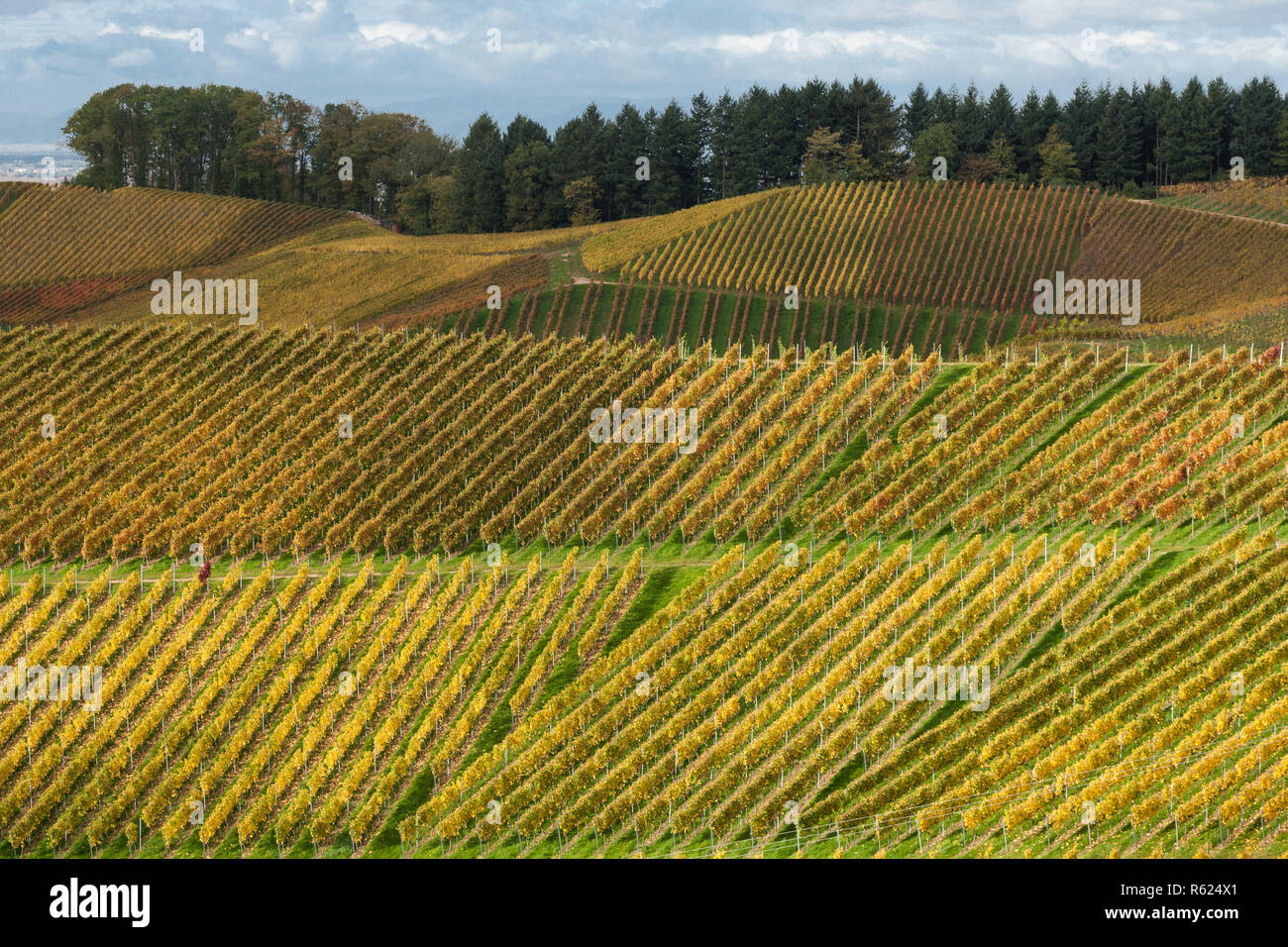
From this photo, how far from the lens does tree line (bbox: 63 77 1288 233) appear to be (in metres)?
112

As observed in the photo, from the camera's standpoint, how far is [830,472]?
47031mm

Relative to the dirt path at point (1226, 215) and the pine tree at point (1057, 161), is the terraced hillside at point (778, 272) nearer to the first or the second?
the dirt path at point (1226, 215)

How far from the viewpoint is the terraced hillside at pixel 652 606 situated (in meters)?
33.0

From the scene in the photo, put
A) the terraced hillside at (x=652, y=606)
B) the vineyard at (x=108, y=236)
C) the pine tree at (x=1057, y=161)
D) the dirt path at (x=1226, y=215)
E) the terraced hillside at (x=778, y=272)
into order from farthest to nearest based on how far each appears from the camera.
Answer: the pine tree at (x=1057, y=161) < the vineyard at (x=108, y=236) < the dirt path at (x=1226, y=215) < the terraced hillside at (x=778, y=272) < the terraced hillside at (x=652, y=606)

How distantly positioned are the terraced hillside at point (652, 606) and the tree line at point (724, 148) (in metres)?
59.8

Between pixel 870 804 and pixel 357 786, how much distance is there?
1223 centimetres

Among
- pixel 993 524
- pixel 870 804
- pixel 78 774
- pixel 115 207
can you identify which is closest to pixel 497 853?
pixel 870 804

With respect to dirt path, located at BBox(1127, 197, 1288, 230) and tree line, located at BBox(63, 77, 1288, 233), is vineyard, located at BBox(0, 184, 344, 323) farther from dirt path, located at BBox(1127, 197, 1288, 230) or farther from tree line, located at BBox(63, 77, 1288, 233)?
dirt path, located at BBox(1127, 197, 1288, 230)

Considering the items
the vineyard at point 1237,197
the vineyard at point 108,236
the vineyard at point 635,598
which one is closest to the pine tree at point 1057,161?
the vineyard at point 1237,197

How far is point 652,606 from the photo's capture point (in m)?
41.0

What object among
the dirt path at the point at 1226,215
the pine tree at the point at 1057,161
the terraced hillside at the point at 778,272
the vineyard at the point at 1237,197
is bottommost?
the terraced hillside at the point at 778,272

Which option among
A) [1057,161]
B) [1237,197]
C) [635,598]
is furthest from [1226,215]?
→ [635,598]

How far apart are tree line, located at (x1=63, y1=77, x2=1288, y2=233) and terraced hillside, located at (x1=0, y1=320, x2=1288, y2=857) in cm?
5985

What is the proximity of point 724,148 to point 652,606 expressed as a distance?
8324cm
